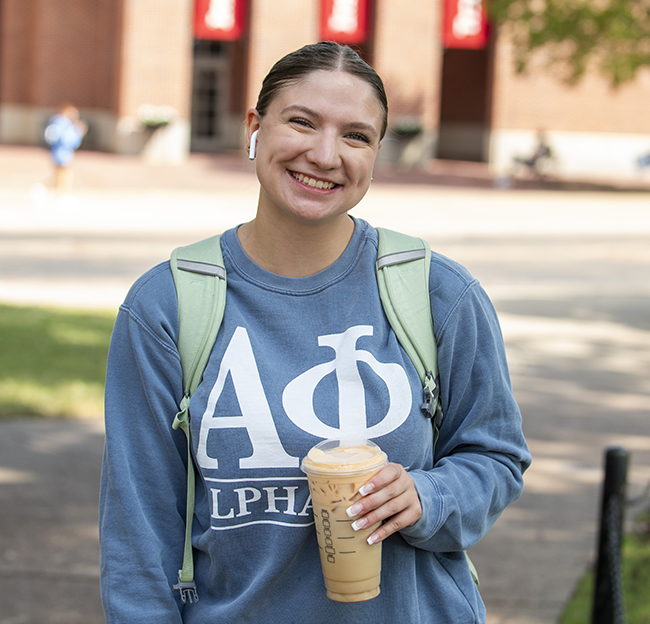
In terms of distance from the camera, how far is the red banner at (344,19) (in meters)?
30.0

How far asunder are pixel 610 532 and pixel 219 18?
28.4 meters

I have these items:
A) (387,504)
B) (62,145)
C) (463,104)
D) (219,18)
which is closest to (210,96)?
(219,18)

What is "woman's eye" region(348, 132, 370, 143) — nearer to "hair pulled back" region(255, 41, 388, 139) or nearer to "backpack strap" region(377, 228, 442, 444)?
"hair pulled back" region(255, 41, 388, 139)

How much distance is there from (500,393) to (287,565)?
57cm

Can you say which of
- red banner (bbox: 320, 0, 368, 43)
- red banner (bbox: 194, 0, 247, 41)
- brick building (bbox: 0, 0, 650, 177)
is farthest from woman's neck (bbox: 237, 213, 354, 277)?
red banner (bbox: 194, 0, 247, 41)

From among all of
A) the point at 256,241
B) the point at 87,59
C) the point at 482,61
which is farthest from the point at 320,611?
the point at 482,61

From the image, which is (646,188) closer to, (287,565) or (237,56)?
(237,56)

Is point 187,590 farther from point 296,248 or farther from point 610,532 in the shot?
point 610,532

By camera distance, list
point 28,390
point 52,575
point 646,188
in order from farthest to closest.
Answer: point 646,188 → point 28,390 → point 52,575

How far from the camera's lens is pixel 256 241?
2.04m

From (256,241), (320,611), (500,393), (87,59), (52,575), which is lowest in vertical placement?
(52,575)

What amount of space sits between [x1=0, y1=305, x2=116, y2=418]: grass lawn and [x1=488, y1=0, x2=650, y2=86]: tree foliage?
17.0 metres

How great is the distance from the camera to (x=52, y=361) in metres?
7.53

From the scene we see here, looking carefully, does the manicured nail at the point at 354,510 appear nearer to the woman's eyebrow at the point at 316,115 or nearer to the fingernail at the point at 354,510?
the fingernail at the point at 354,510
